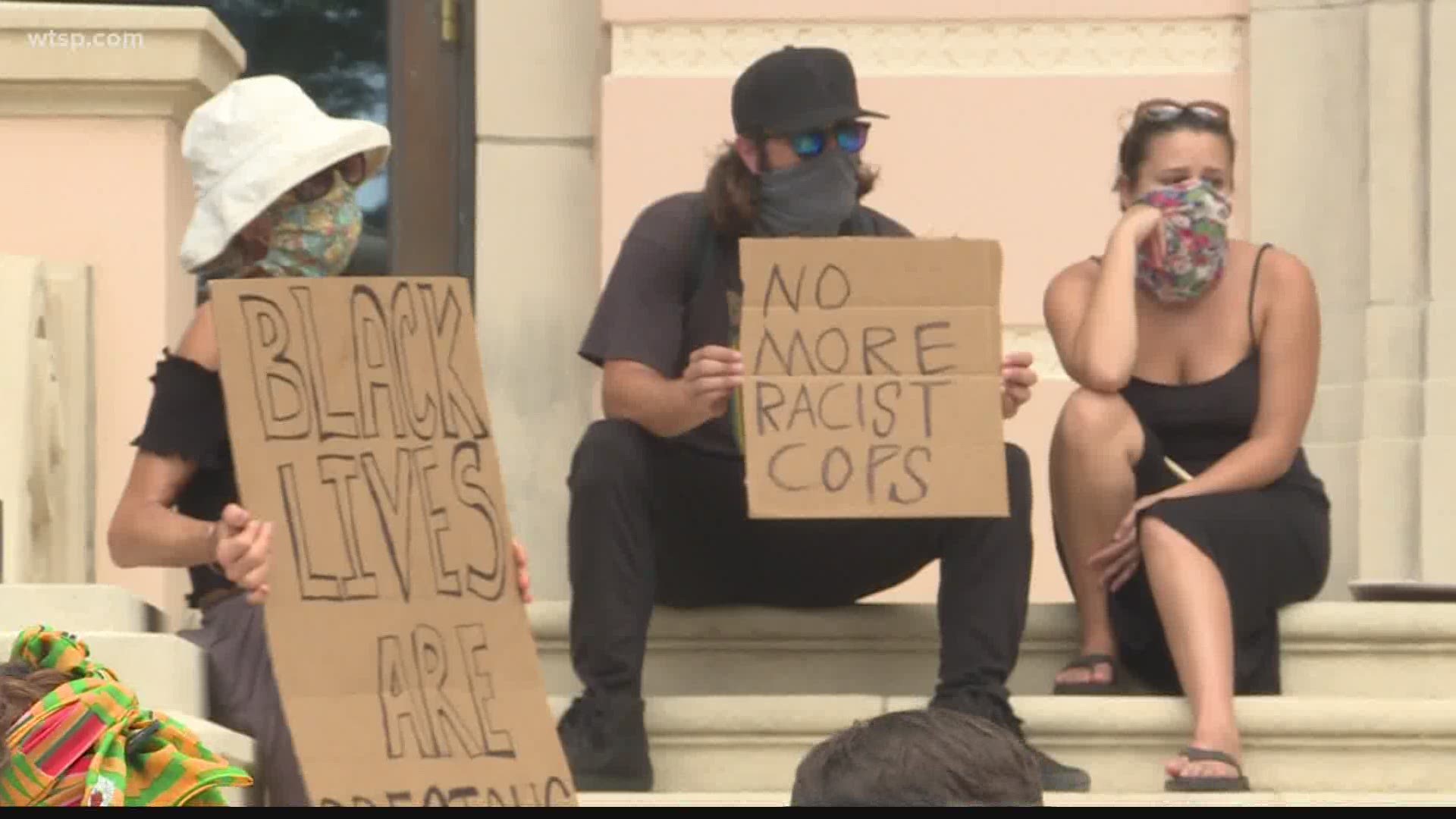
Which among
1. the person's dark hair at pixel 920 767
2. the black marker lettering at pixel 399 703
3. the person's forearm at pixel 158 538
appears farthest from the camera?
the person's forearm at pixel 158 538

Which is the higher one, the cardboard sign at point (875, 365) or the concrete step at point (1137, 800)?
the cardboard sign at point (875, 365)

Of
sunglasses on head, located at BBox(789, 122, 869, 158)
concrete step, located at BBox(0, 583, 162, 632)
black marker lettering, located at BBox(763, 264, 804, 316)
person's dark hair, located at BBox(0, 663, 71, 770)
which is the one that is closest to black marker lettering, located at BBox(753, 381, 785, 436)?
black marker lettering, located at BBox(763, 264, 804, 316)

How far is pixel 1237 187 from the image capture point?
280 inches

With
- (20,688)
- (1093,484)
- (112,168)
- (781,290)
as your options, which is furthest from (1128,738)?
(112,168)

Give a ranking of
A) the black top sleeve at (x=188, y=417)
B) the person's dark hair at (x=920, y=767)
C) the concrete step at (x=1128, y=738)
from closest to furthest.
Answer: the person's dark hair at (x=920, y=767)
the black top sleeve at (x=188, y=417)
the concrete step at (x=1128, y=738)

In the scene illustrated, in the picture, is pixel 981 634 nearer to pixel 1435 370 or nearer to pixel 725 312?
pixel 725 312

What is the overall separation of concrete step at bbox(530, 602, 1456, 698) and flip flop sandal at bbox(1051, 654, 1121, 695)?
177 mm

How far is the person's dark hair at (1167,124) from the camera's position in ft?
17.4

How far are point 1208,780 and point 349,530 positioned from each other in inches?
54.7

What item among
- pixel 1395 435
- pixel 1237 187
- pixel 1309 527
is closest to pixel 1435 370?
pixel 1395 435

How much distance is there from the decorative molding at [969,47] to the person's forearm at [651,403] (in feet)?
7.35

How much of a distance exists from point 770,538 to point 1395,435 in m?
2.17

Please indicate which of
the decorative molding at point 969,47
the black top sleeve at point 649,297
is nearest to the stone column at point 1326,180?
the decorative molding at point 969,47

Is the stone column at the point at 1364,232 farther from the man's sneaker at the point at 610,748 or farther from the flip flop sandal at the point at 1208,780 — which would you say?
the man's sneaker at the point at 610,748
